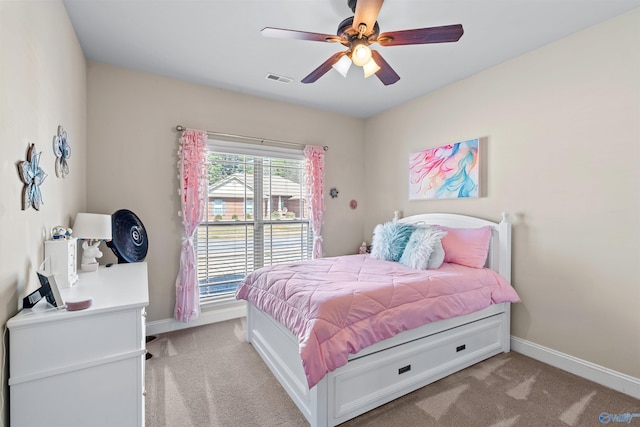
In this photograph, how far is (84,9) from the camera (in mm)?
2049

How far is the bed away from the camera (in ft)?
5.56

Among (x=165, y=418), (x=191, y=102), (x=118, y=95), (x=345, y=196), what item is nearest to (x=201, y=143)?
(x=191, y=102)

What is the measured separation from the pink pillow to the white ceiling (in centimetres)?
166

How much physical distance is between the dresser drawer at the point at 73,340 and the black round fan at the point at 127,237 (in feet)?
4.81

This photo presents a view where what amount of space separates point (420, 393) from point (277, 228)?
248cm

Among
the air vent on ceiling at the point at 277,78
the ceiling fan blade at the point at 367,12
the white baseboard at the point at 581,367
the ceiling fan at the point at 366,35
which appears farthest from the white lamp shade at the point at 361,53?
the white baseboard at the point at 581,367

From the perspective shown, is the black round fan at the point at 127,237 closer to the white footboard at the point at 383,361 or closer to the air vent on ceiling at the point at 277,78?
the white footboard at the point at 383,361

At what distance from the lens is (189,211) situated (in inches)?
124

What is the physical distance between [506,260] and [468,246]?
344 mm

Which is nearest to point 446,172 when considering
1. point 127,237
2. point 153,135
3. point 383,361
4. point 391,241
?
point 391,241

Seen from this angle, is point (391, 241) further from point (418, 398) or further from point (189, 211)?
point (189, 211)

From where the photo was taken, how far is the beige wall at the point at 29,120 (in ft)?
3.77

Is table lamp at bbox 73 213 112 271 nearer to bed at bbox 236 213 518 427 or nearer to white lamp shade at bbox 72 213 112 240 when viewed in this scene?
white lamp shade at bbox 72 213 112 240

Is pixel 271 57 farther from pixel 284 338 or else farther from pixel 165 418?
pixel 165 418
